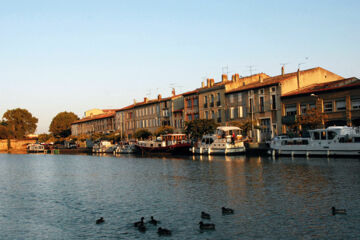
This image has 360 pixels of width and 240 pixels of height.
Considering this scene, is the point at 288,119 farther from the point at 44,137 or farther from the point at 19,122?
the point at 19,122

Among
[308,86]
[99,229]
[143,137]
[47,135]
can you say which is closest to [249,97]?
[308,86]

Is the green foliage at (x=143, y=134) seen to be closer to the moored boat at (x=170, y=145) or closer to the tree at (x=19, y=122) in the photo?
the moored boat at (x=170, y=145)

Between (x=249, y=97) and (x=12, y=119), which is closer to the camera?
(x=249, y=97)

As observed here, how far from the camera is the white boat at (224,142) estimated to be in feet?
198

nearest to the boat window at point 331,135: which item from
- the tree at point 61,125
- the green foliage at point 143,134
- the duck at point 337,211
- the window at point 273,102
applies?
the window at point 273,102

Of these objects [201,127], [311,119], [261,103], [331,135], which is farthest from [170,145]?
[331,135]

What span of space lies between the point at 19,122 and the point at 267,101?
426 feet

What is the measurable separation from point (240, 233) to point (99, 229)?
616 centimetres

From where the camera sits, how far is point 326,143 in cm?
4638

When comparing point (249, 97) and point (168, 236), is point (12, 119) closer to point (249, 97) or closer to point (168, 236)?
point (249, 97)

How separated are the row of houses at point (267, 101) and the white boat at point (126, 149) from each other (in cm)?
1011

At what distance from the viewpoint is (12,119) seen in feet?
546

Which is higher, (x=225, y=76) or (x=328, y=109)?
(x=225, y=76)

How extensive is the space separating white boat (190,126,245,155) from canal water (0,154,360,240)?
24362 millimetres
